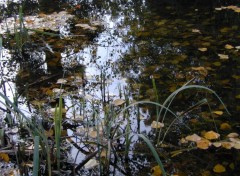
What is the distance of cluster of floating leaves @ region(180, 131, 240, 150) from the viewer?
76.8 inches

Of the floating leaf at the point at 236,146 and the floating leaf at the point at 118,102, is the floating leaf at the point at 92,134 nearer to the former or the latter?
the floating leaf at the point at 118,102

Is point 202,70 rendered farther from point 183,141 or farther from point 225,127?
point 183,141

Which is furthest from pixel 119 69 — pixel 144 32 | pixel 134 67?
pixel 144 32

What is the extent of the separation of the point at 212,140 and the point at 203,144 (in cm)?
10

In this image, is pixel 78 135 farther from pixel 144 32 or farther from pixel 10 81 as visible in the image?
pixel 144 32

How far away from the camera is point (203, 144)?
6.51ft

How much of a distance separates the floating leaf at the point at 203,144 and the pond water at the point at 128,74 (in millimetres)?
25

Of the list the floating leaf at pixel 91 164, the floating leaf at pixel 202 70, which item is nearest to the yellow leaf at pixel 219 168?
the floating leaf at pixel 91 164

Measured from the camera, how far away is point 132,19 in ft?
13.6

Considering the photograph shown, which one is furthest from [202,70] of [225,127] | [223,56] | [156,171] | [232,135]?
[156,171]

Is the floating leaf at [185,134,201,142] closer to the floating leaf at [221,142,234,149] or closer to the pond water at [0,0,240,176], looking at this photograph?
the pond water at [0,0,240,176]

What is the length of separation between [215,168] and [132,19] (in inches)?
106

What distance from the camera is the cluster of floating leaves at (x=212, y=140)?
1.95 m

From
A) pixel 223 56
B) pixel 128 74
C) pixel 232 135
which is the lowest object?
pixel 232 135
